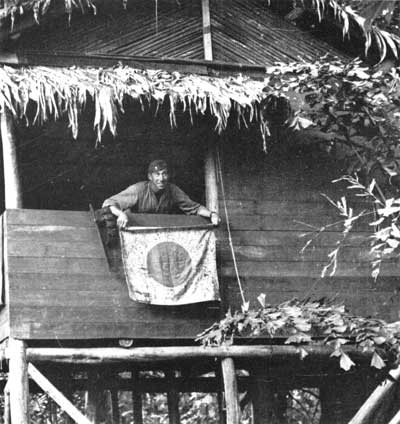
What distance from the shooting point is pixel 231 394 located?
8.75 m

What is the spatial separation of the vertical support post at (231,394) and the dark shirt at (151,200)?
1.49 m

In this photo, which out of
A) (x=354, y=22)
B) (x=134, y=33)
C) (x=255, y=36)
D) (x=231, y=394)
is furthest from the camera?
(x=354, y=22)

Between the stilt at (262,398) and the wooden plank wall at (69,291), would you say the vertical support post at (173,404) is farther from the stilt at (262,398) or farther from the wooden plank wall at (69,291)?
the wooden plank wall at (69,291)

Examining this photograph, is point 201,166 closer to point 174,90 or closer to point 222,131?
point 222,131

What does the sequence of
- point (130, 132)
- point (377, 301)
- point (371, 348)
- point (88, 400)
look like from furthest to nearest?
1. point (88, 400)
2. point (130, 132)
3. point (377, 301)
4. point (371, 348)

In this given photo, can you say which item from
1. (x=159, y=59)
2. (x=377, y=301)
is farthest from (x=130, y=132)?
(x=377, y=301)

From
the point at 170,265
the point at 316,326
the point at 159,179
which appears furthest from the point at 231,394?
the point at 159,179

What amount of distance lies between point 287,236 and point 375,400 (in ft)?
5.74

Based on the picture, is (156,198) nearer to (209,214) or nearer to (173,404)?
(209,214)

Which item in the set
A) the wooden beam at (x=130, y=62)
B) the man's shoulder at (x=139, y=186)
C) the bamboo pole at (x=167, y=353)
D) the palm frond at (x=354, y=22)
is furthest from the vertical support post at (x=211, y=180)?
the palm frond at (x=354, y=22)

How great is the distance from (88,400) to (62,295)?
117 inches

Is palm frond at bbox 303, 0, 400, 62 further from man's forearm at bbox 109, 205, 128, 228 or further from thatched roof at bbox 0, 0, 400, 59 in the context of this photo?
man's forearm at bbox 109, 205, 128, 228

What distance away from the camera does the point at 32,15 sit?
29.5 ft

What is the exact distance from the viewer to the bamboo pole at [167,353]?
834 cm
